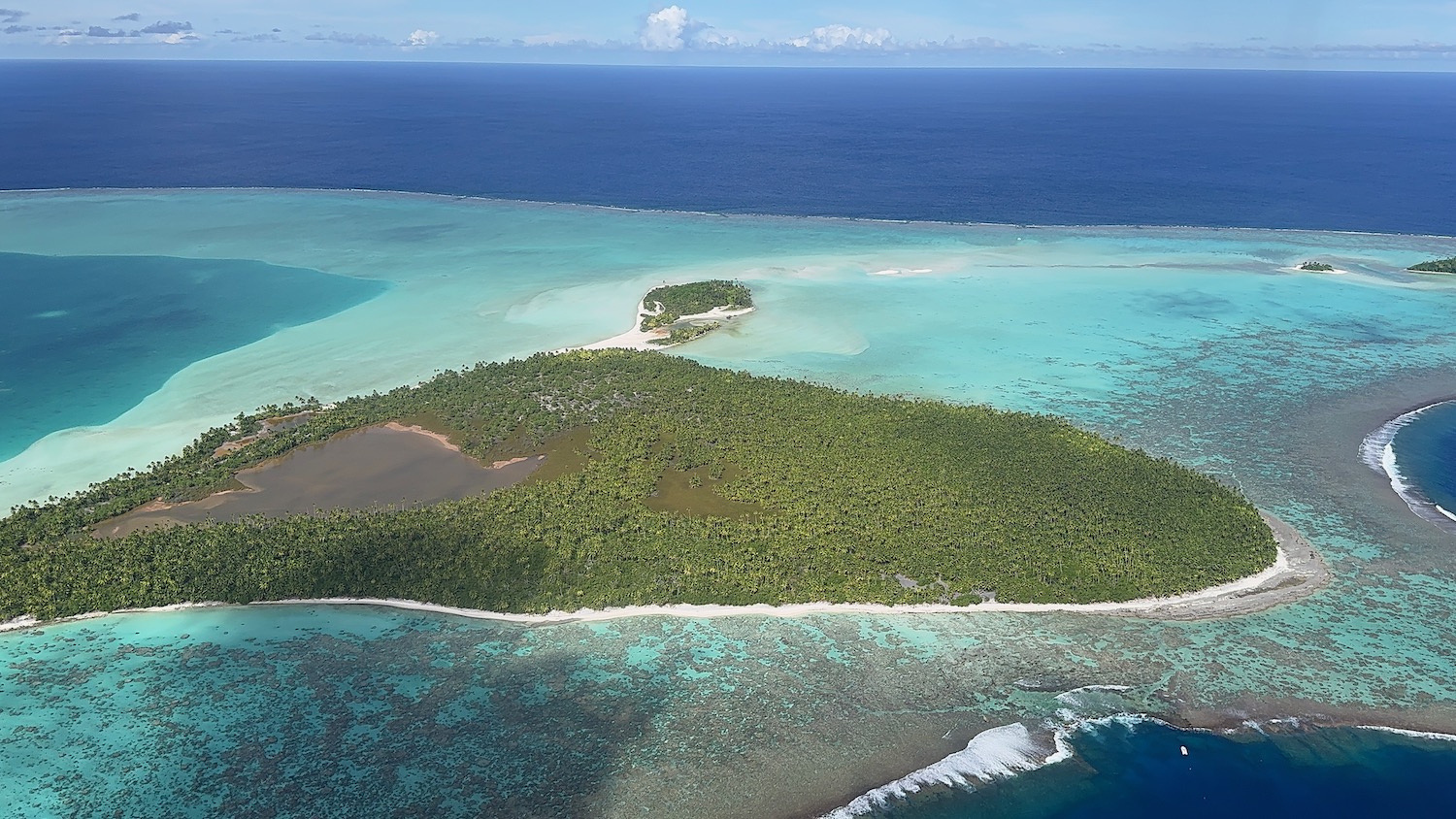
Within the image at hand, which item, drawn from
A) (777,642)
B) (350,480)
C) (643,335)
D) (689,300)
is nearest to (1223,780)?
(777,642)

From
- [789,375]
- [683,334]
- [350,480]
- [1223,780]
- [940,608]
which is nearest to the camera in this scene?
[1223,780]

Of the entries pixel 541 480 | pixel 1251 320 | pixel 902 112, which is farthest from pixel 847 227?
pixel 902 112

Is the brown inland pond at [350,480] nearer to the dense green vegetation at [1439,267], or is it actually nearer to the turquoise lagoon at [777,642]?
the turquoise lagoon at [777,642]

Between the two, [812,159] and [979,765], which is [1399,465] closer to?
[979,765]

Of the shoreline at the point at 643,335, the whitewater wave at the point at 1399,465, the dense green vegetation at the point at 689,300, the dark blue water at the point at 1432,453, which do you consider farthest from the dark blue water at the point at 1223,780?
the dense green vegetation at the point at 689,300

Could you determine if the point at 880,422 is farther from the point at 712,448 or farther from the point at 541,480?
the point at 541,480
